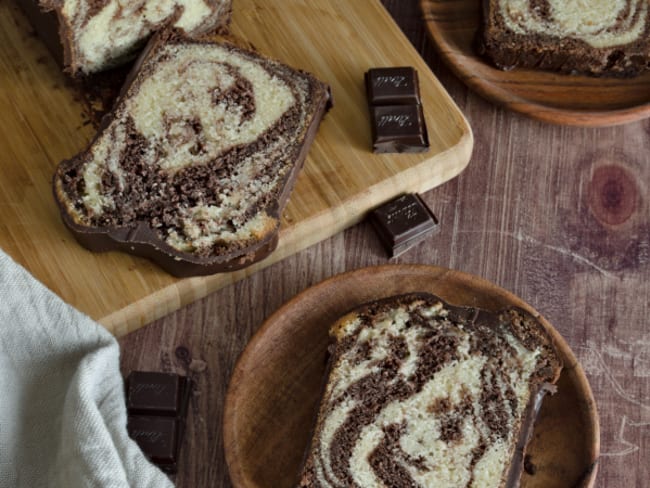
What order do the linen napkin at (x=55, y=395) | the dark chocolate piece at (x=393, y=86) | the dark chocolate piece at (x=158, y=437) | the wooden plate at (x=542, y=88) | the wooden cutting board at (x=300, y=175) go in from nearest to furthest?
the linen napkin at (x=55, y=395) → the dark chocolate piece at (x=158, y=437) → the wooden cutting board at (x=300, y=175) → the dark chocolate piece at (x=393, y=86) → the wooden plate at (x=542, y=88)

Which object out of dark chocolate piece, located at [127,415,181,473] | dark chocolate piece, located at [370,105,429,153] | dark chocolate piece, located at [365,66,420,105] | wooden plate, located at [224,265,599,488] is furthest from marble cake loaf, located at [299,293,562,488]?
dark chocolate piece, located at [365,66,420,105]

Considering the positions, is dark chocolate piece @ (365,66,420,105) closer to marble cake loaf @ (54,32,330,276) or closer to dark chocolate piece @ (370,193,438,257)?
marble cake loaf @ (54,32,330,276)

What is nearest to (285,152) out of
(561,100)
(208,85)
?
(208,85)

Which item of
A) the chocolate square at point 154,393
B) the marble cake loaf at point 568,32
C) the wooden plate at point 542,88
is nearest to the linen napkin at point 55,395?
the chocolate square at point 154,393

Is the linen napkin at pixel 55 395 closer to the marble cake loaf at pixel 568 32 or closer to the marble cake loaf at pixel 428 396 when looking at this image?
the marble cake loaf at pixel 428 396

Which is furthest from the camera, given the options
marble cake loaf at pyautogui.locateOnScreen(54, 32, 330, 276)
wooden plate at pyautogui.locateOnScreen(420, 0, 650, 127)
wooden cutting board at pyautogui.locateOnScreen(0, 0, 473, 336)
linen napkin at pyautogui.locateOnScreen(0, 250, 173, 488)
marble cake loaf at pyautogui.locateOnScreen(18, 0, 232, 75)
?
wooden plate at pyautogui.locateOnScreen(420, 0, 650, 127)

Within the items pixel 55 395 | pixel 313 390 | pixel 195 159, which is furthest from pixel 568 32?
pixel 55 395
